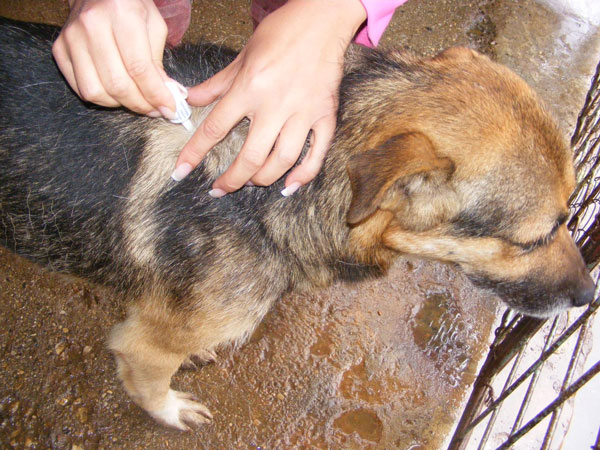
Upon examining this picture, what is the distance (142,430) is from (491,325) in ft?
9.35

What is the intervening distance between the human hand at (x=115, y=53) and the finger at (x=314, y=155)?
655 mm

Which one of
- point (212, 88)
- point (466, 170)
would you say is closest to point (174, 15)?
point (212, 88)

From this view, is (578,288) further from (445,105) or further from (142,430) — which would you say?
(142,430)

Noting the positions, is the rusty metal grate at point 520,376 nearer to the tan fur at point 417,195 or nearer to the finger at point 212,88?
the tan fur at point 417,195

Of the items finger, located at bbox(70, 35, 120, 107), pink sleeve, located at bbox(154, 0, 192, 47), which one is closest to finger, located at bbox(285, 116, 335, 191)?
finger, located at bbox(70, 35, 120, 107)

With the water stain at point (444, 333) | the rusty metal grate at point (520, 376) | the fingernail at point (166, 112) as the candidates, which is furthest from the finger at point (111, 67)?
the water stain at point (444, 333)

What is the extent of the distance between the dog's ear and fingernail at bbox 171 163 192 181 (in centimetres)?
77

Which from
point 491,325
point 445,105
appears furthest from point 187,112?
point 491,325

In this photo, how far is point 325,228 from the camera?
2.41m

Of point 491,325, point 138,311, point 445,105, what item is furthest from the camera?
point 491,325

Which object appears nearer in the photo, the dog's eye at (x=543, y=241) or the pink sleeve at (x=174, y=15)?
the dog's eye at (x=543, y=241)

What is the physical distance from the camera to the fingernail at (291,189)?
7.43 ft

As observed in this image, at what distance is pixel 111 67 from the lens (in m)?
1.94

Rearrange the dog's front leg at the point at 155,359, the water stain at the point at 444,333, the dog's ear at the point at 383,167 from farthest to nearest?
the water stain at the point at 444,333 < the dog's front leg at the point at 155,359 < the dog's ear at the point at 383,167
